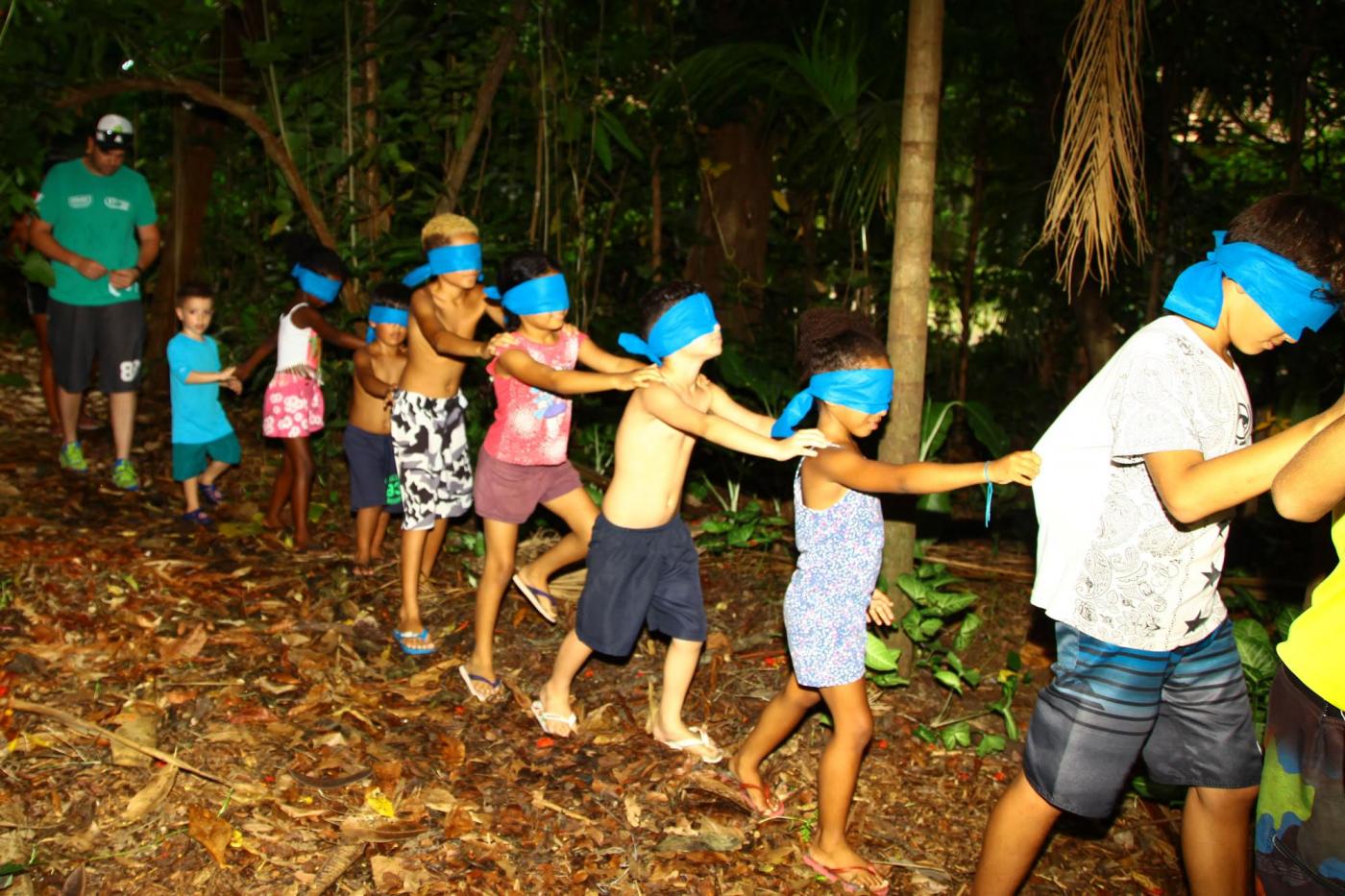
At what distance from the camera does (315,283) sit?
575 centimetres

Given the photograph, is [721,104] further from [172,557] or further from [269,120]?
[172,557]

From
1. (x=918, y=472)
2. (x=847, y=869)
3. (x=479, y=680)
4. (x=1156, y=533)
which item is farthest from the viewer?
(x=479, y=680)

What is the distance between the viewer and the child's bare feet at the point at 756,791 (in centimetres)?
390

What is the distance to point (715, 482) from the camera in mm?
6738

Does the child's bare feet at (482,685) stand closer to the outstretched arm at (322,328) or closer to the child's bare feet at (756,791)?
the child's bare feet at (756,791)

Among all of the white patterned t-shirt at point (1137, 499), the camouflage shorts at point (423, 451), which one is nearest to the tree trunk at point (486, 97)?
the camouflage shorts at point (423, 451)

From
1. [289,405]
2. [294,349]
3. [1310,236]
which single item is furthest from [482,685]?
[1310,236]

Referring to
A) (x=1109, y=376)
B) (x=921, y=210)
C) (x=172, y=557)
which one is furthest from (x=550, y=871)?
(x=172, y=557)

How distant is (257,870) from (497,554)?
149 centimetres

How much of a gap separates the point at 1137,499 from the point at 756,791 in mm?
1783

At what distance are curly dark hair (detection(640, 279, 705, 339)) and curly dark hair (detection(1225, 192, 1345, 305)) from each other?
173 cm

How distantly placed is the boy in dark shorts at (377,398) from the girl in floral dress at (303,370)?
0.84 ft

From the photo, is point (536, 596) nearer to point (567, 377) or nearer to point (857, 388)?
point (567, 377)

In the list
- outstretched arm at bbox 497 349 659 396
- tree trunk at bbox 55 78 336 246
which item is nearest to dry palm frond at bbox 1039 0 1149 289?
outstretched arm at bbox 497 349 659 396
